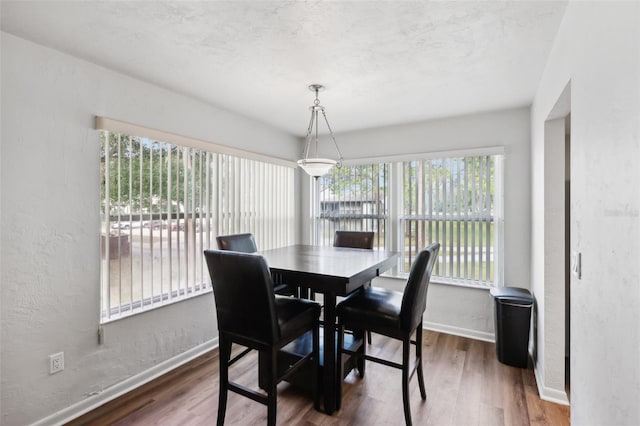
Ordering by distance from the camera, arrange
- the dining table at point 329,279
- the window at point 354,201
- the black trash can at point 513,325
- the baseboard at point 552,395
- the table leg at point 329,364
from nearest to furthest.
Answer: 1. the dining table at point 329,279
2. the table leg at point 329,364
3. the baseboard at point 552,395
4. the black trash can at point 513,325
5. the window at point 354,201

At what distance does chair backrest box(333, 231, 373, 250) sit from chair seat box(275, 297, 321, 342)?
1.32 m

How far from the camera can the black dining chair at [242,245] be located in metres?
2.72

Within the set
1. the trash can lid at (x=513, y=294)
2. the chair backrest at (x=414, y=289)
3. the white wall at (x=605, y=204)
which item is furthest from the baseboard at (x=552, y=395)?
the chair backrest at (x=414, y=289)

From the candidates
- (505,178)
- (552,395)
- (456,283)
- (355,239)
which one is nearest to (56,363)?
(355,239)

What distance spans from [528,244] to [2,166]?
4.17 meters

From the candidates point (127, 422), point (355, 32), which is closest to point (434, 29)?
point (355, 32)

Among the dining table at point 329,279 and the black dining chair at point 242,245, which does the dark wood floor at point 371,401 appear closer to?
Result: the dining table at point 329,279

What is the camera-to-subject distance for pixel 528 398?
227cm

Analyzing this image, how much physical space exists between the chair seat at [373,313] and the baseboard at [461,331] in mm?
1578

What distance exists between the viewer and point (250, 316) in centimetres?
182

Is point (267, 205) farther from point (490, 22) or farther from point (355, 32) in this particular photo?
point (490, 22)

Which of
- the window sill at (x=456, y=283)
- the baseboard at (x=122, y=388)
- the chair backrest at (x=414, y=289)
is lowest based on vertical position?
the baseboard at (x=122, y=388)

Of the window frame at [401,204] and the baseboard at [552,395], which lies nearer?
the baseboard at [552,395]

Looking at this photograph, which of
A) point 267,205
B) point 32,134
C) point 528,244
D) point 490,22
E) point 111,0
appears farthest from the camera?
point 267,205
